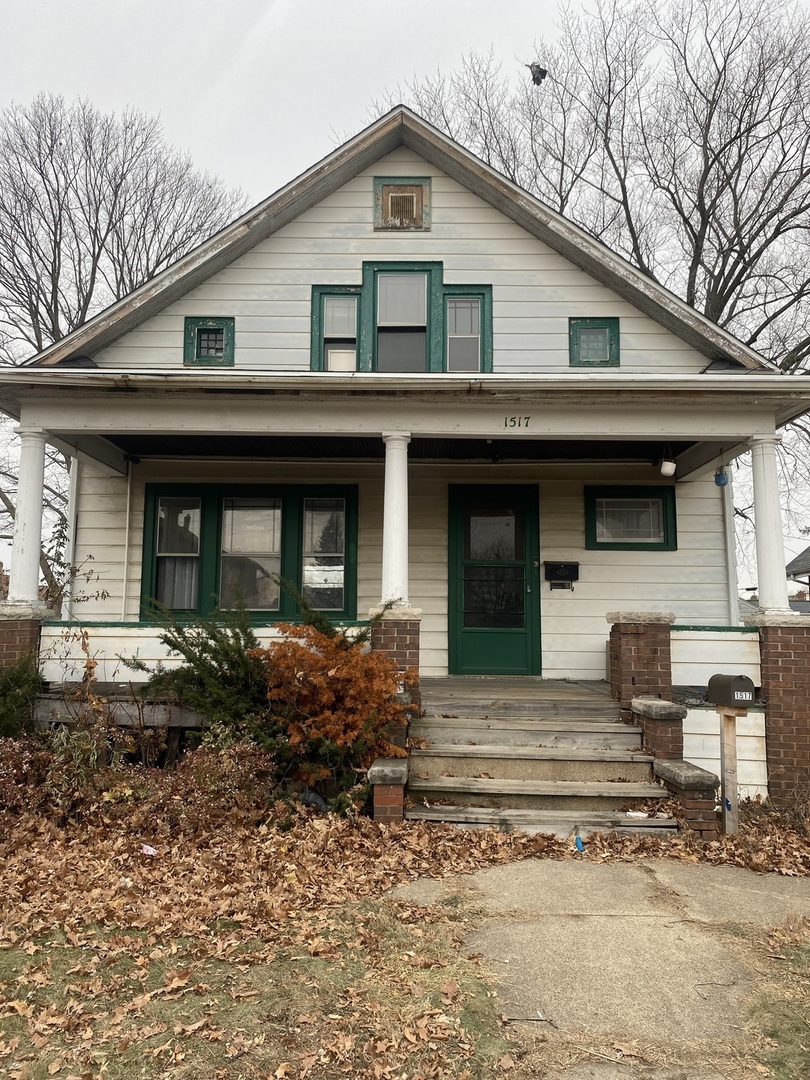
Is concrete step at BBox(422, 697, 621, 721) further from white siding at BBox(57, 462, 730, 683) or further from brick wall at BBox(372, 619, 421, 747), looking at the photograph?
white siding at BBox(57, 462, 730, 683)

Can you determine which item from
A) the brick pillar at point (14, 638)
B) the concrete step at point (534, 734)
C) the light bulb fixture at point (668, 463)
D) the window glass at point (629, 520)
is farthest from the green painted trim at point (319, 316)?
the concrete step at point (534, 734)

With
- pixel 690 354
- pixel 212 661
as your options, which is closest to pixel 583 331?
pixel 690 354

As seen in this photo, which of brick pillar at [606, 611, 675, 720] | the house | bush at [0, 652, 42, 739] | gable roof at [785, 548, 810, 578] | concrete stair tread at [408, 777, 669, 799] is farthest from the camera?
gable roof at [785, 548, 810, 578]

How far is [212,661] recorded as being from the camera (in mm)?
6547

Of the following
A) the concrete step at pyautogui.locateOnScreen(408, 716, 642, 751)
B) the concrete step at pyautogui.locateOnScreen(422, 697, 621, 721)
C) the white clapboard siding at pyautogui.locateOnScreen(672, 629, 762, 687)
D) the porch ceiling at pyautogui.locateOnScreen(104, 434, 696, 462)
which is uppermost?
the porch ceiling at pyautogui.locateOnScreen(104, 434, 696, 462)

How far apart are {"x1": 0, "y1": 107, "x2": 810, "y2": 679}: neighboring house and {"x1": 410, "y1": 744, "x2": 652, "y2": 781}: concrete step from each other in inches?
112

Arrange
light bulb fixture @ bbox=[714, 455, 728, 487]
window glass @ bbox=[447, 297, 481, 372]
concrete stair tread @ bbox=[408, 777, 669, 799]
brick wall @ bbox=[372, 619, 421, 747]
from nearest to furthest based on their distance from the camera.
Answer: concrete stair tread @ bbox=[408, 777, 669, 799] → brick wall @ bbox=[372, 619, 421, 747] → light bulb fixture @ bbox=[714, 455, 728, 487] → window glass @ bbox=[447, 297, 481, 372]

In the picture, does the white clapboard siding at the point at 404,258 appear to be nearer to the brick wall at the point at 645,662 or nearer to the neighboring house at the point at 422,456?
the neighboring house at the point at 422,456

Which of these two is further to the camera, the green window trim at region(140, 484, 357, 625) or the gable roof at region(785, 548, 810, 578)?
the gable roof at region(785, 548, 810, 578)

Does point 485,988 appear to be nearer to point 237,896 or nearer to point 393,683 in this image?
point 237,896

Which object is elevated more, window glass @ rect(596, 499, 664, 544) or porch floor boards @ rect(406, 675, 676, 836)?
window glass @ rect(596, 499, 664, 544)

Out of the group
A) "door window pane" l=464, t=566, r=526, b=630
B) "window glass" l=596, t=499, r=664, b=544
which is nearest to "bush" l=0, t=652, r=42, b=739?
"door window pane" l=464, t=566, r=526, b=630

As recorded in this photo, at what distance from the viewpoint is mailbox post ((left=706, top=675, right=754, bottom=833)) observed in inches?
228

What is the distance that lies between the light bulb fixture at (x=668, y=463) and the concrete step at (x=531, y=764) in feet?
11.9
